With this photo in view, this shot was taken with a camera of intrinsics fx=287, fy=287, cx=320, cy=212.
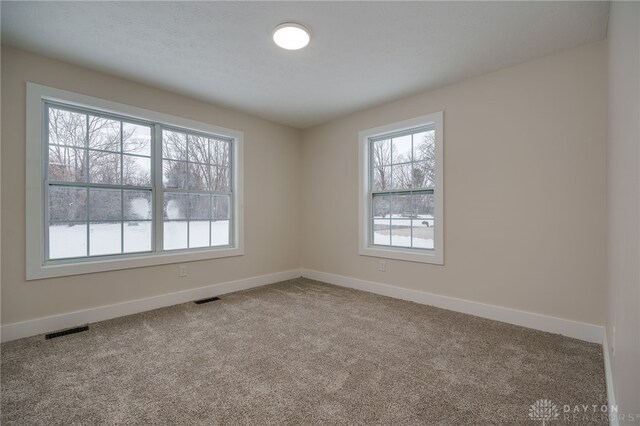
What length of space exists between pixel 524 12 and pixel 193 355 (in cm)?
350

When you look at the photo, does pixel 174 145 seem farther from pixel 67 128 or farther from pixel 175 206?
pixel 67 128

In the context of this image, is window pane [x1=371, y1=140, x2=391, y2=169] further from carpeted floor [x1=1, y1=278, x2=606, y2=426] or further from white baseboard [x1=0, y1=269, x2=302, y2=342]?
white baseboard [x1=0, y1=269, x2=302, y2=342]

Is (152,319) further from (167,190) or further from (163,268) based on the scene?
(167,190)

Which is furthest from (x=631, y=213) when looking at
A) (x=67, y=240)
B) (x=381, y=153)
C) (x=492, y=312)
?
(x=67, y=240)

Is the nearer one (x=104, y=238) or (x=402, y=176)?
(x=104, y=238)

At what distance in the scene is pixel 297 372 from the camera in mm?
1938

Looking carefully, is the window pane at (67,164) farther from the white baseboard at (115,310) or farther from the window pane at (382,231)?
the window pane at (382,231)

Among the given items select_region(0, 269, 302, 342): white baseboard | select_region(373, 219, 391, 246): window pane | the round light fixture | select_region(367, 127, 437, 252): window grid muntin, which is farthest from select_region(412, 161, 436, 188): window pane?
select_region(0, 269, 302, 342): white baseboard

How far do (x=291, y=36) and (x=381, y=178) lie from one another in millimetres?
2220

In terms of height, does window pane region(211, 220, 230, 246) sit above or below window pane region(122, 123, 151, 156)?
below

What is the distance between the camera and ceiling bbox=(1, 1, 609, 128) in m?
2.03

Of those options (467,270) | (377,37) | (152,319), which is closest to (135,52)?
(377,37)

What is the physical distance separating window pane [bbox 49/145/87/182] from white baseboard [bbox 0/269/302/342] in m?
1.29

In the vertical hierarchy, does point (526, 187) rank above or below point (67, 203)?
above
